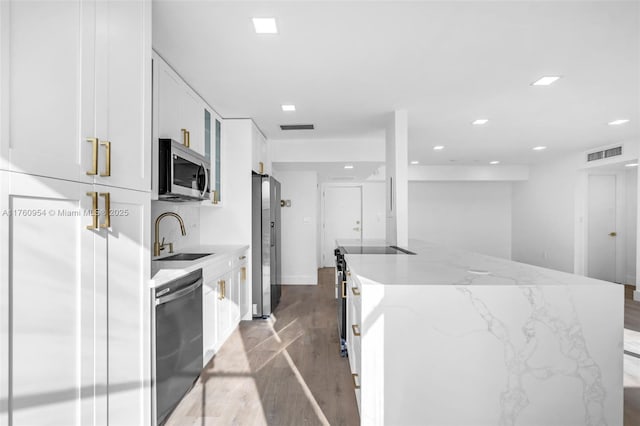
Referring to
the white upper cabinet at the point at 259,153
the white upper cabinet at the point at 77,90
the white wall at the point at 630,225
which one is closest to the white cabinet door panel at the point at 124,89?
the white upper cabinet at the point at 77,90

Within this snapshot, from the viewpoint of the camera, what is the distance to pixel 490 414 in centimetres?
166

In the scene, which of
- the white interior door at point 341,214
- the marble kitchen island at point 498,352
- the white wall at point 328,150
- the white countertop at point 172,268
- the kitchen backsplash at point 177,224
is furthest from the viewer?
the white interior door at point 341,214

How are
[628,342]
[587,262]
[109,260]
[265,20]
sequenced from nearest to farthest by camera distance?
1. [109,260]
2. [265,20]
3. [628,342]
4. [587,262]

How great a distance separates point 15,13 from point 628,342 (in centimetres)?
468

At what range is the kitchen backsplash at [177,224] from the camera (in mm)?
3096

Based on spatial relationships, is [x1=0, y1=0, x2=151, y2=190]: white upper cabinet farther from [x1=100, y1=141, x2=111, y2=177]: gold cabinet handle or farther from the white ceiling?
the white ceiling

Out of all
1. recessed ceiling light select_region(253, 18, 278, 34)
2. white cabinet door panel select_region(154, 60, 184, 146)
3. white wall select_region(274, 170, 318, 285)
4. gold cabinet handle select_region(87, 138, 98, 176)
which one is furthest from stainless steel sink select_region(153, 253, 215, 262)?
white wall select_region(274, 170, 318, 285)

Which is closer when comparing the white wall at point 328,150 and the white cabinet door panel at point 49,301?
the white cabinet door panel at point 49,301

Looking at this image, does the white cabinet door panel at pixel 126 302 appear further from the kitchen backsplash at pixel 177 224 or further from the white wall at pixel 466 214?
the white wall at pixel 466 214

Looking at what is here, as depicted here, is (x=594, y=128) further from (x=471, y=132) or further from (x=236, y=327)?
(x=236, y=327)

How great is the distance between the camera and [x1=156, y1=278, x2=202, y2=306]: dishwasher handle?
1.84 metres

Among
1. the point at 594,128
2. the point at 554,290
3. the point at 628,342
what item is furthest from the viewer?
the point at 594,128

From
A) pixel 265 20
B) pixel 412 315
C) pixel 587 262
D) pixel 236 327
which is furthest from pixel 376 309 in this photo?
pixel 587 262

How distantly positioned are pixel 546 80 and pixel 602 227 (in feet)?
16.5
